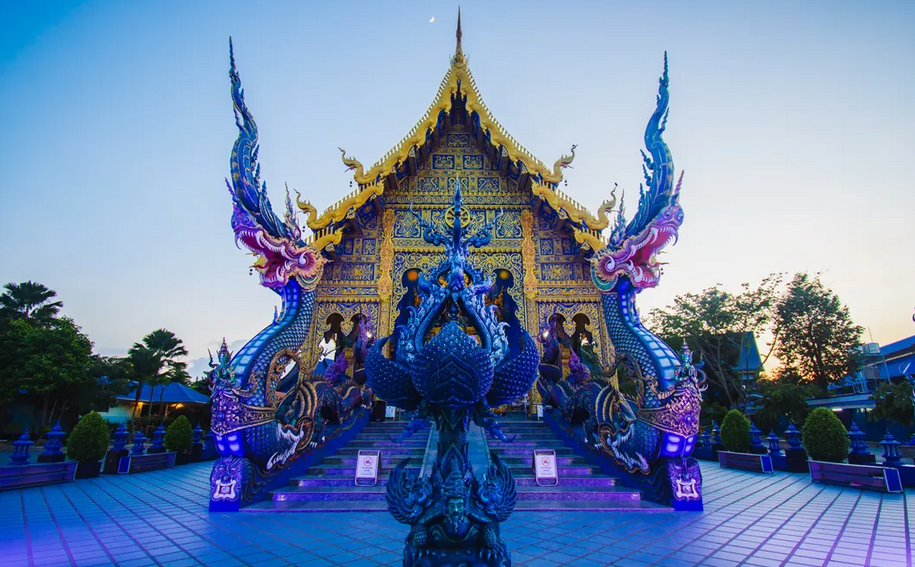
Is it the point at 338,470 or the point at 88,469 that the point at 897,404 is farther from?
the point at 88,469

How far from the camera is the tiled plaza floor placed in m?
3.44

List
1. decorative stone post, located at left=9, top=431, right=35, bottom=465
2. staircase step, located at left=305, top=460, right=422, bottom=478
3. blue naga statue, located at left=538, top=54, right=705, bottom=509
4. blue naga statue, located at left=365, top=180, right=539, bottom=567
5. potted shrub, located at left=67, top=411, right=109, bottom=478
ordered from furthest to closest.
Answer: potted shrub, located at left=67, top=411, right=109, bottom=478
decorative stone post, located at left=9, top=431, right=35, bottom=465
staircase step, located at left=305, top=460, right=422, bottom=478
blue naga statue, located at left=538, top=54, right=705, bottom=509
blue naga statue, located at left=365, top=180, right=539, bottom=567

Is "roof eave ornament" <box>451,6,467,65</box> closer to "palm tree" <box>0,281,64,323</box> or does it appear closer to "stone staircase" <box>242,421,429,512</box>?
"stone staircase" <box>242,421,429,512</box>

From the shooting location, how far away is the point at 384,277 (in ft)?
30.4

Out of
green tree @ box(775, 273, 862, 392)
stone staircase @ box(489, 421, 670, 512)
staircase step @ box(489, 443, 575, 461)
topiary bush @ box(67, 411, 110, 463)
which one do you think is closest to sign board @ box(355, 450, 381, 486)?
stone staircase @ box(489, 421, 670, 512)

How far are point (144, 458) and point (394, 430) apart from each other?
17.3ft

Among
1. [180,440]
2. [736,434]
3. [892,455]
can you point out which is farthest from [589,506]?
[180,440]

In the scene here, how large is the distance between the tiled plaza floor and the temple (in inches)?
32.6

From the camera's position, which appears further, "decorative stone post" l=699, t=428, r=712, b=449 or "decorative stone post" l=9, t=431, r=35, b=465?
"decorative stone post" l=699, t=428, r=712, b=449

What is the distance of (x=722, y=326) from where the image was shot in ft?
70.2

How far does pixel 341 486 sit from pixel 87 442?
5.40 m

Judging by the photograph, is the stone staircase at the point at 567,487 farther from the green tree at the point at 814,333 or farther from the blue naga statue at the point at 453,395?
the green tree at the point at 814,333

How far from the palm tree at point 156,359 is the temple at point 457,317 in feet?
65.0

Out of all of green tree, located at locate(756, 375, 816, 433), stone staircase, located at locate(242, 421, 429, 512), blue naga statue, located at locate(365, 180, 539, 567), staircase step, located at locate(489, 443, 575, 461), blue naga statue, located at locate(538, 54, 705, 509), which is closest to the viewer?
blue naga statue, located at locate(365, 180, 539, 567)
